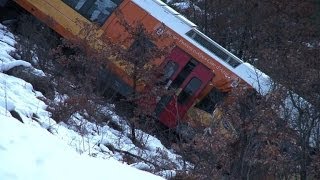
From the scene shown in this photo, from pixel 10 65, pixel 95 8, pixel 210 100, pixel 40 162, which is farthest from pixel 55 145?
pixel 95 8

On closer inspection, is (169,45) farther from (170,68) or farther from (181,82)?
(181,82)

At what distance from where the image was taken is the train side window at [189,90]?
574 inches

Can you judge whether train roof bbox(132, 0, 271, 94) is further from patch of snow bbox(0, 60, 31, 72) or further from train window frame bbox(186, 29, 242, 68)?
patch of snow bbox(0, 60, 31, 72)

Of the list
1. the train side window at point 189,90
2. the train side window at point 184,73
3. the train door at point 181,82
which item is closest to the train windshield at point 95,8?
the train door at point 181,82

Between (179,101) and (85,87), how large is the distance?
3290 millimetres

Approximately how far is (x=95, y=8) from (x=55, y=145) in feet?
37.9

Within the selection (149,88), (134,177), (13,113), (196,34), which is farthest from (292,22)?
(134,177)

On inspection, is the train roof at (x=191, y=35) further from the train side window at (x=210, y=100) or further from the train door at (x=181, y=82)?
the train side window at (x=210, y=100)

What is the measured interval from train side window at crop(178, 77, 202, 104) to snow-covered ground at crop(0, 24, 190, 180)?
2292 mm

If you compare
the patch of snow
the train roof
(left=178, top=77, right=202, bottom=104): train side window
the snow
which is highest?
the train roof

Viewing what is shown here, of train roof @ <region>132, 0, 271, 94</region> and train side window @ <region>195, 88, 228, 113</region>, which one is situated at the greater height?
train roof @ <region>132, 0, 271, 94</region>

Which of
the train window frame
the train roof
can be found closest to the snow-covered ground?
the train roof

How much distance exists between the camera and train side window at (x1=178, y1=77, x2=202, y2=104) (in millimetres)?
14578

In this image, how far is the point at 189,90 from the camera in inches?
575
